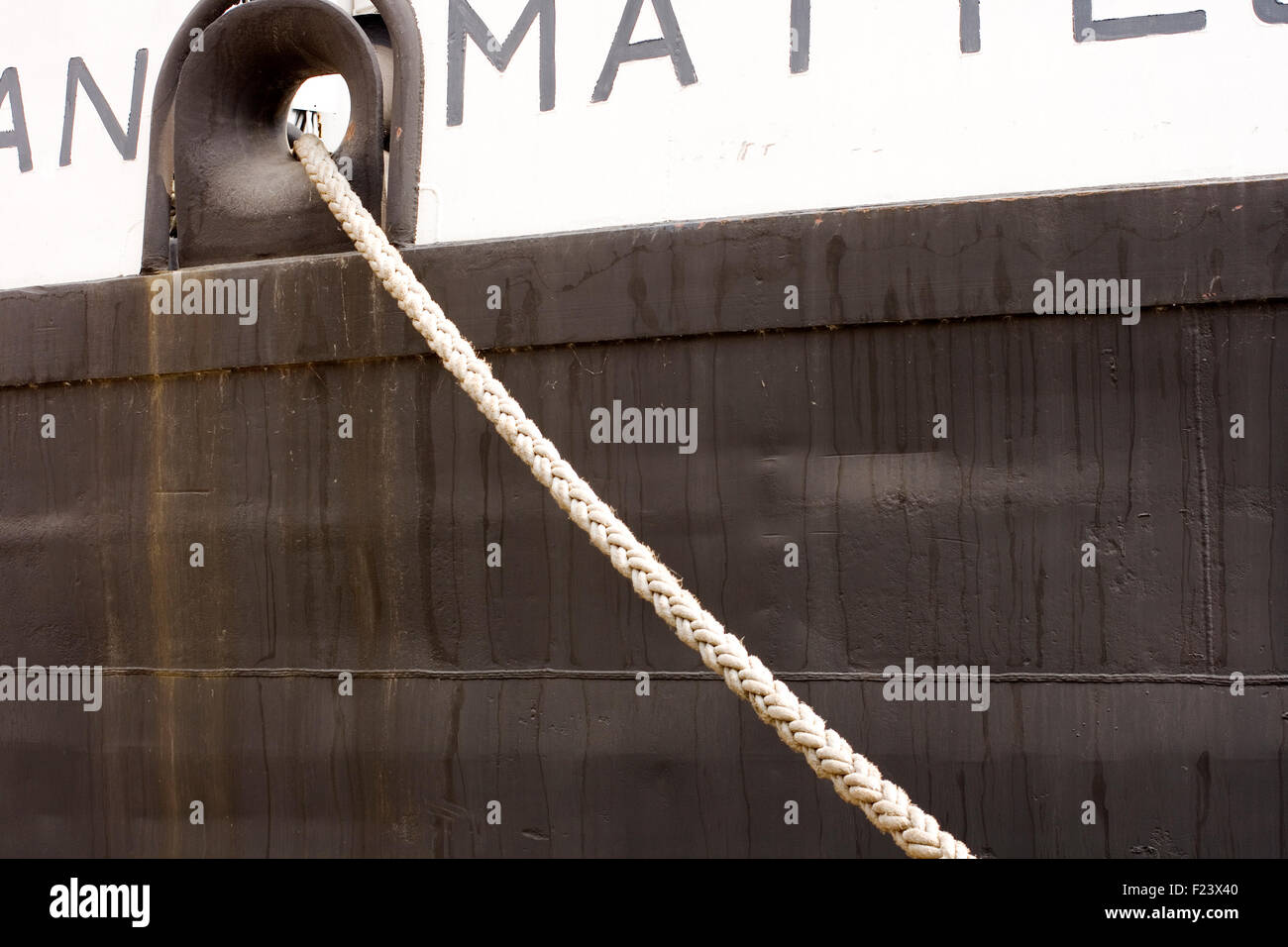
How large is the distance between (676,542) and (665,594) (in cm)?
39

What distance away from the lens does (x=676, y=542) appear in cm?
229

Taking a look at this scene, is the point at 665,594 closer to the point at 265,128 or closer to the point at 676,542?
the point at 676,542

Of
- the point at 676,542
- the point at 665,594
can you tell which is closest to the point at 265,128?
the point at 676,542

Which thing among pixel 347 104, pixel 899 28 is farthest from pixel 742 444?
pixel 347 104

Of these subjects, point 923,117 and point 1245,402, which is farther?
point 923,117

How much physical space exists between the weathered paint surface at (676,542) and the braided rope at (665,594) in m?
0.16

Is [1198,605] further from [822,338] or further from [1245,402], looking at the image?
[822,338]

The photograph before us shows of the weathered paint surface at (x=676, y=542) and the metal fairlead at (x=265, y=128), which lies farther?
the metal fairlead at (x=265, y=128)

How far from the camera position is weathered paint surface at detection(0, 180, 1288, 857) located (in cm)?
204

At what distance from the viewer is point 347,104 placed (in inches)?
117

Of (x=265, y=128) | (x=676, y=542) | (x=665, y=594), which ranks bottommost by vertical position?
(x=665, y=594)

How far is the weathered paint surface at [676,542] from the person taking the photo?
6.68 ft

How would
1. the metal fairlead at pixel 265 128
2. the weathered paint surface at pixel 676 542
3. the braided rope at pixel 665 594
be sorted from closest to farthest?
the braided rope at pixel 665 594 → the weathered paint surface at pixel 676 542 → the metal fairlead at pixel 265 128

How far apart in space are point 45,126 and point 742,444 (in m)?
2.06
